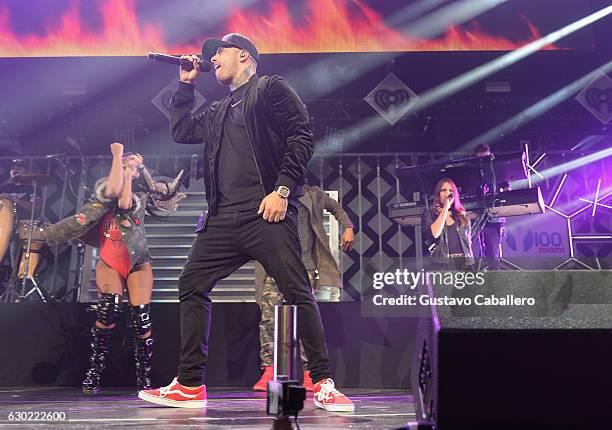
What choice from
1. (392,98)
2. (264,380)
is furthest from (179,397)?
(392,98)

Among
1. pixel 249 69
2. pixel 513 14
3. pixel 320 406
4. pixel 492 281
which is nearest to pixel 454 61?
pixel 513 14

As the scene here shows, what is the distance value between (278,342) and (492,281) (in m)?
0.51

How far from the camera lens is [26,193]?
899cm

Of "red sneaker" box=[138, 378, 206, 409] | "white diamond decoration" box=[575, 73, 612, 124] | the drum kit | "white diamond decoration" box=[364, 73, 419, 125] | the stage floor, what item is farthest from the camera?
"white diamond decoration" box=[364, 73, 419, 125]

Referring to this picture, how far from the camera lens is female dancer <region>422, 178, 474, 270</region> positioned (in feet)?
18.0

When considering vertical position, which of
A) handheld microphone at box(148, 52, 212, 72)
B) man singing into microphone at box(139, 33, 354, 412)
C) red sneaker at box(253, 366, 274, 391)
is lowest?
red sneaker at box(253, 366, 274, 391)

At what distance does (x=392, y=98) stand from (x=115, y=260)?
5.19m

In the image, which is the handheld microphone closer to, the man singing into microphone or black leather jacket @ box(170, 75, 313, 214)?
the man singing into microphone

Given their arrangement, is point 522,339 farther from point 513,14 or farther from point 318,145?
point 318,145

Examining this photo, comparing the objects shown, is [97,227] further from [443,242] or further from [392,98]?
[392,98]

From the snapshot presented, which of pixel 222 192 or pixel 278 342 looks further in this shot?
pixel 222 192

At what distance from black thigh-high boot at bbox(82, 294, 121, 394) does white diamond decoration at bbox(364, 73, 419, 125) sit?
17.1 feet

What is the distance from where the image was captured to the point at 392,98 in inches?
332

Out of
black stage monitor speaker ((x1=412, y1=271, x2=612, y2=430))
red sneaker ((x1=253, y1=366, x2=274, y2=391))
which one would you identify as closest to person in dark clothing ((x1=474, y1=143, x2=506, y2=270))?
red sneaker ((x1=253, y1=366, x2=274, y2=391))
